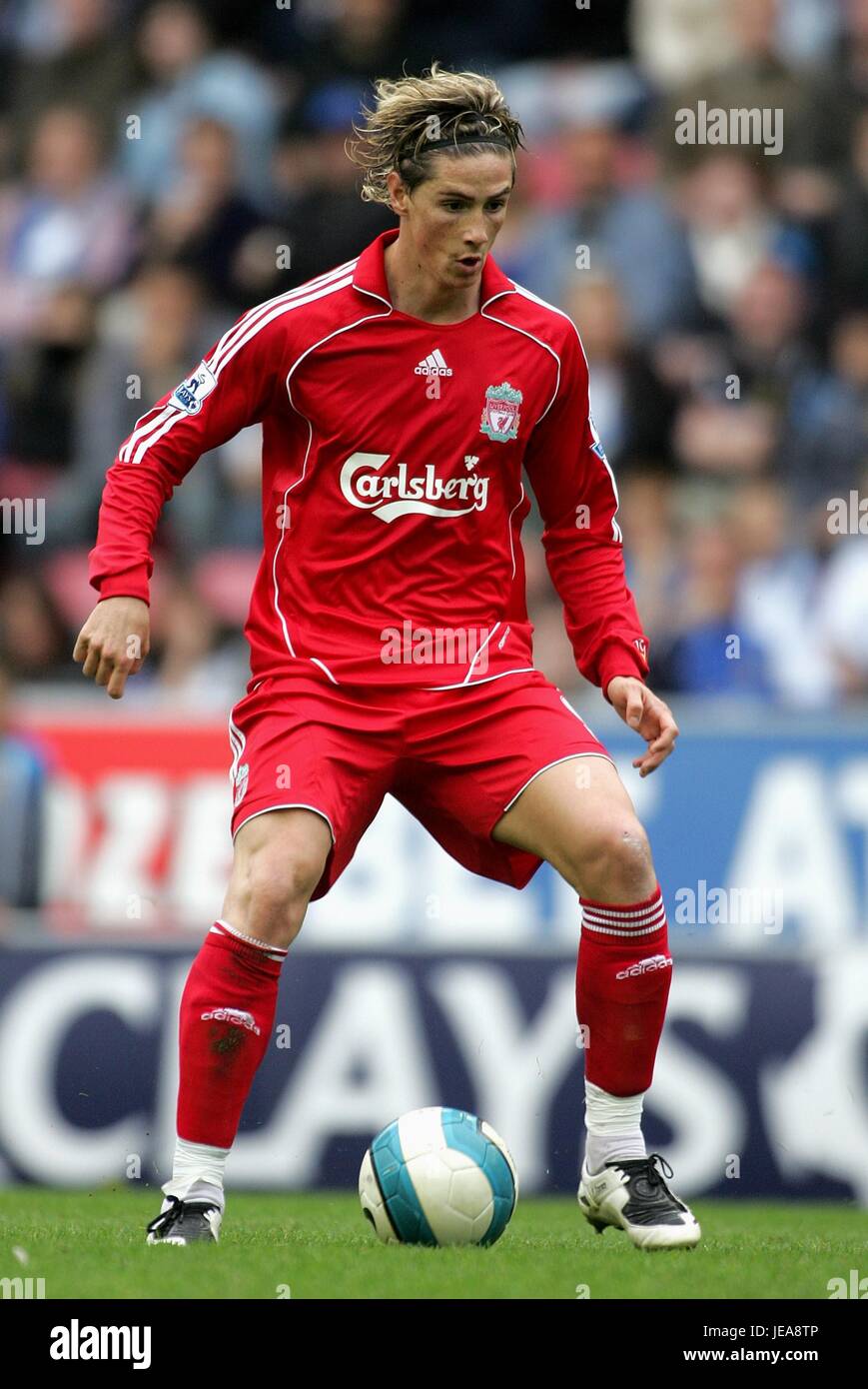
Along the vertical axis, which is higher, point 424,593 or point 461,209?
point 461,209

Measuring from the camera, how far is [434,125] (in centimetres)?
502

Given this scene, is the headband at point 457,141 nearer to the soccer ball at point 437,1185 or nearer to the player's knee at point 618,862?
the player's knee at point 618,862

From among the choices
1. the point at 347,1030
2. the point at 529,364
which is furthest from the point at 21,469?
the point at 529,364

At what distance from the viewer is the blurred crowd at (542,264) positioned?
10.2 metres

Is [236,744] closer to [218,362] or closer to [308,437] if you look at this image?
[308,437]

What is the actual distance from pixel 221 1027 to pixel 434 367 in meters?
1.60

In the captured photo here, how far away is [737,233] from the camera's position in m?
11.3

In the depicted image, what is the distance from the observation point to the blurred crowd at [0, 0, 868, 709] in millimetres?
10164

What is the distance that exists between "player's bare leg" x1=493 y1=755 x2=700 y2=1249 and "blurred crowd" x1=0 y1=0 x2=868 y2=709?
4.79m

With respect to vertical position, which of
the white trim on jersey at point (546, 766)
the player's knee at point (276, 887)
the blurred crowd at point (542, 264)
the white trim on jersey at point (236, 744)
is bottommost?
the player's knee at point (276, 887)

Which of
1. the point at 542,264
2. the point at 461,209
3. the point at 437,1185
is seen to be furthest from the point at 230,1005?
the point at 542,264

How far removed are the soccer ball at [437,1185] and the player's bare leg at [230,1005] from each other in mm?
394

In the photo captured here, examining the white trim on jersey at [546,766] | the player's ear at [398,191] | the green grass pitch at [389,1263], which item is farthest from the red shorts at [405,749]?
the player's ear at [398,191]

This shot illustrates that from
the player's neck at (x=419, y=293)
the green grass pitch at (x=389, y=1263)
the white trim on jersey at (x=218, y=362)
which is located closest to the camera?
the green grass pitch at (x=389, y=1263)
